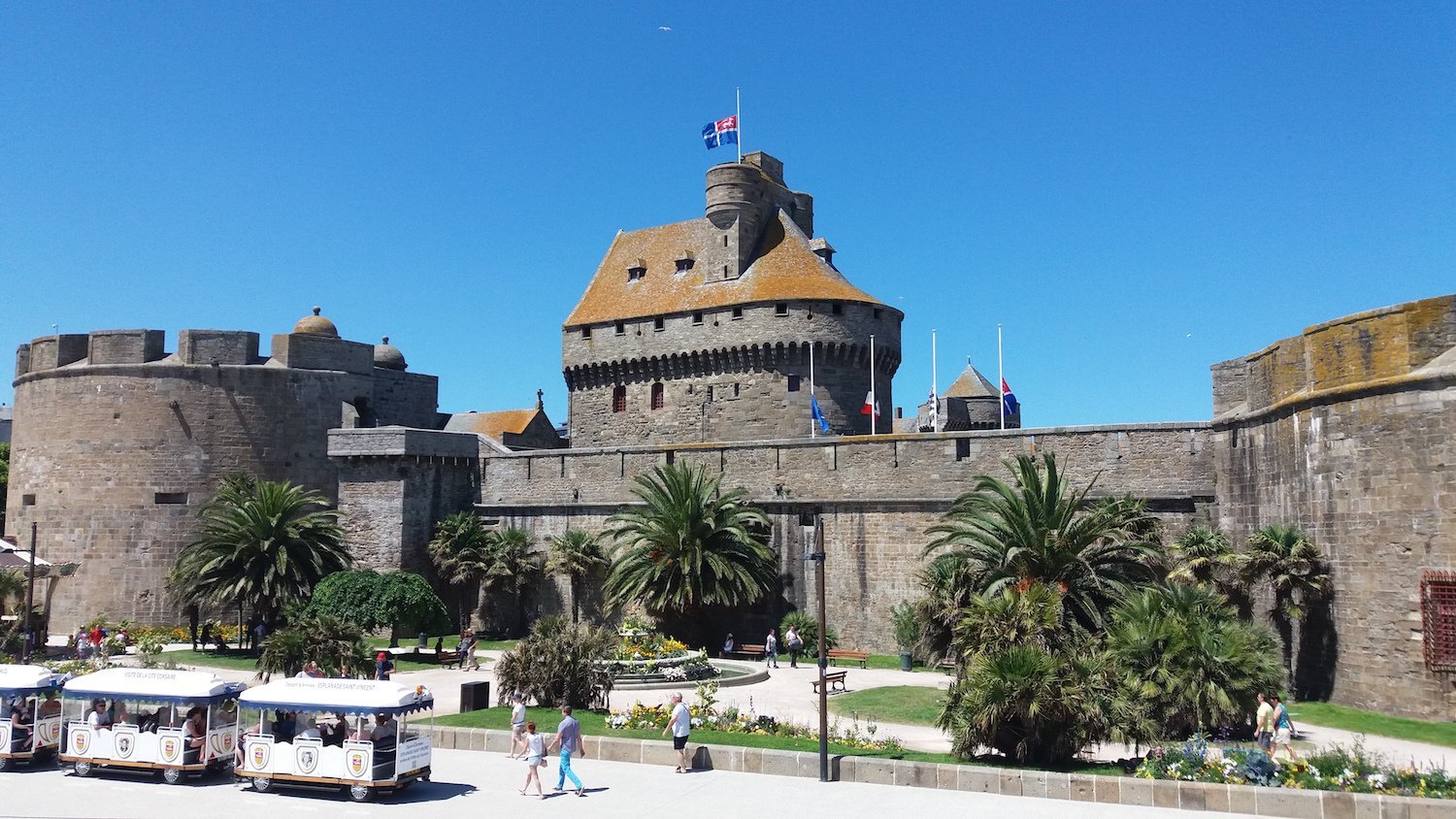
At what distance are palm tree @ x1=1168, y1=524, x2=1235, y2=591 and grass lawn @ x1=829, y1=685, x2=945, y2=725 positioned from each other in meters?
5.20

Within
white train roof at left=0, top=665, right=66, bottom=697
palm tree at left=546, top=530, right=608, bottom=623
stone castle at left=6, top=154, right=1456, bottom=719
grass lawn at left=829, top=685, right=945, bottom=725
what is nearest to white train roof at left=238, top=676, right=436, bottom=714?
white train roof at left=0, top=665, right=66, bottom=697

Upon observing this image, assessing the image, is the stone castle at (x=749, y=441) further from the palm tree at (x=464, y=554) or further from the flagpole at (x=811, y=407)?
the palm tree at (x=464, y=554)

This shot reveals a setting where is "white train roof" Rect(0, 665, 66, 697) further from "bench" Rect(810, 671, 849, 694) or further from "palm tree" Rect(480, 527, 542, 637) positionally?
"palm tree" Rect(480, 527, 542, 637)

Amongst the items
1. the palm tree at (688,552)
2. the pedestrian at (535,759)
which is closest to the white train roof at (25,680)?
the pedestrian at (535,759)

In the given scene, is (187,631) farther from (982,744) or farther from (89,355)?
(982,744)

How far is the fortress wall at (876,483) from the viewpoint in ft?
83.6

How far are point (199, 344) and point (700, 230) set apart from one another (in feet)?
63.7

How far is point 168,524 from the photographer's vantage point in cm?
3488

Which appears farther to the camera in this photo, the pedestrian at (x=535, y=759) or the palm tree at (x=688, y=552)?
the palm tree at (x=688, y=552)

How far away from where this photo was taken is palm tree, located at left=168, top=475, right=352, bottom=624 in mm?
28359

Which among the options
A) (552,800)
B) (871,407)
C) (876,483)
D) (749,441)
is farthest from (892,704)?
(871,407)

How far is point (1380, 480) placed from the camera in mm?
18625

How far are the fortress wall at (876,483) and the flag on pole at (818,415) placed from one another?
7686 millimetres

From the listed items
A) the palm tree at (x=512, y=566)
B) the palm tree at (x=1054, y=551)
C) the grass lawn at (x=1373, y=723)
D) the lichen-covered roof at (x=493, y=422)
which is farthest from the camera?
the lichen-covered roof at (x=493, y=422)
